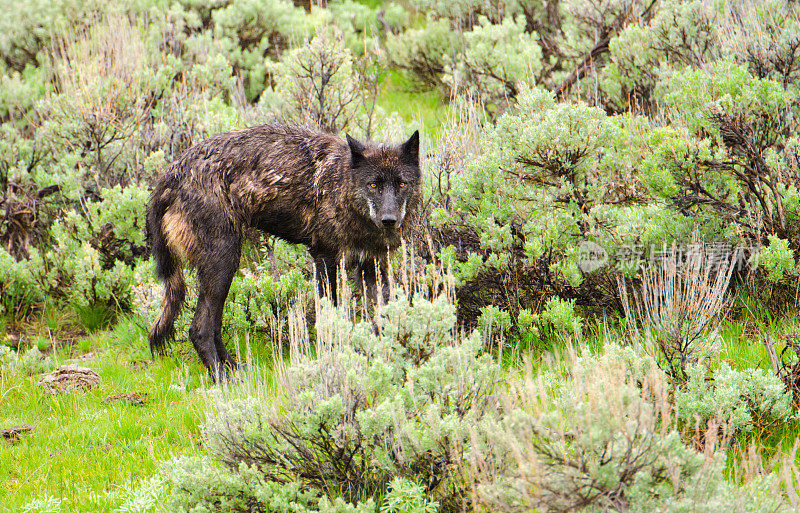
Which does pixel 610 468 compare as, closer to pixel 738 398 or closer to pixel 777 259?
pixel 738 398

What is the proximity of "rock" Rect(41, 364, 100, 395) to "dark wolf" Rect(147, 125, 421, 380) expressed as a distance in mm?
631

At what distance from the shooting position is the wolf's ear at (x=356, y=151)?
6.07 m

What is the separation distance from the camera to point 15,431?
16.9 feet

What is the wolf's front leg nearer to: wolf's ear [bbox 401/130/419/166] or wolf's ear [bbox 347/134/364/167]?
wolf's ear [bbox 347/134/364/167]

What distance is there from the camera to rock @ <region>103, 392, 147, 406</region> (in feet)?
18.6

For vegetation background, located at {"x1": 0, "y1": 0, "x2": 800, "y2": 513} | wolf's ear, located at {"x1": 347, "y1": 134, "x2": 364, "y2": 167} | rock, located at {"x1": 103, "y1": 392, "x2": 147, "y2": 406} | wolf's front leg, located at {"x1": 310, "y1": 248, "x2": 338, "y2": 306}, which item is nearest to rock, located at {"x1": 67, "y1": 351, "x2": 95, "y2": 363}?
vegetation background, located at {"x1": 0, "y1": 0, "x2": 800, "y2": 513}

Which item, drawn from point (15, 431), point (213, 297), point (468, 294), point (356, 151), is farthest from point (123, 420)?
point (468, 294)

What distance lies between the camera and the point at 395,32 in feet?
51.8

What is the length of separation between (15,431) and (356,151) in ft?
11.0

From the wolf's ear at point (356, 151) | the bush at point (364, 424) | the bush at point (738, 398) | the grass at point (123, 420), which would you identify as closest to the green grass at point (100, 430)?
the grass at point (123, 420)

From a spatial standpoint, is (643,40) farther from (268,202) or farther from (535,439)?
(535,439)

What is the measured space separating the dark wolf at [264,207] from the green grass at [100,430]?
1.42 ft

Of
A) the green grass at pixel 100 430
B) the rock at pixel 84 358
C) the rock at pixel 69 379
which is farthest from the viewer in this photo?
the rock at pixel 84 358

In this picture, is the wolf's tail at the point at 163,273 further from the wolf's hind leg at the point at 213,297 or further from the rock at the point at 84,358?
the rock at the point at 84,358
